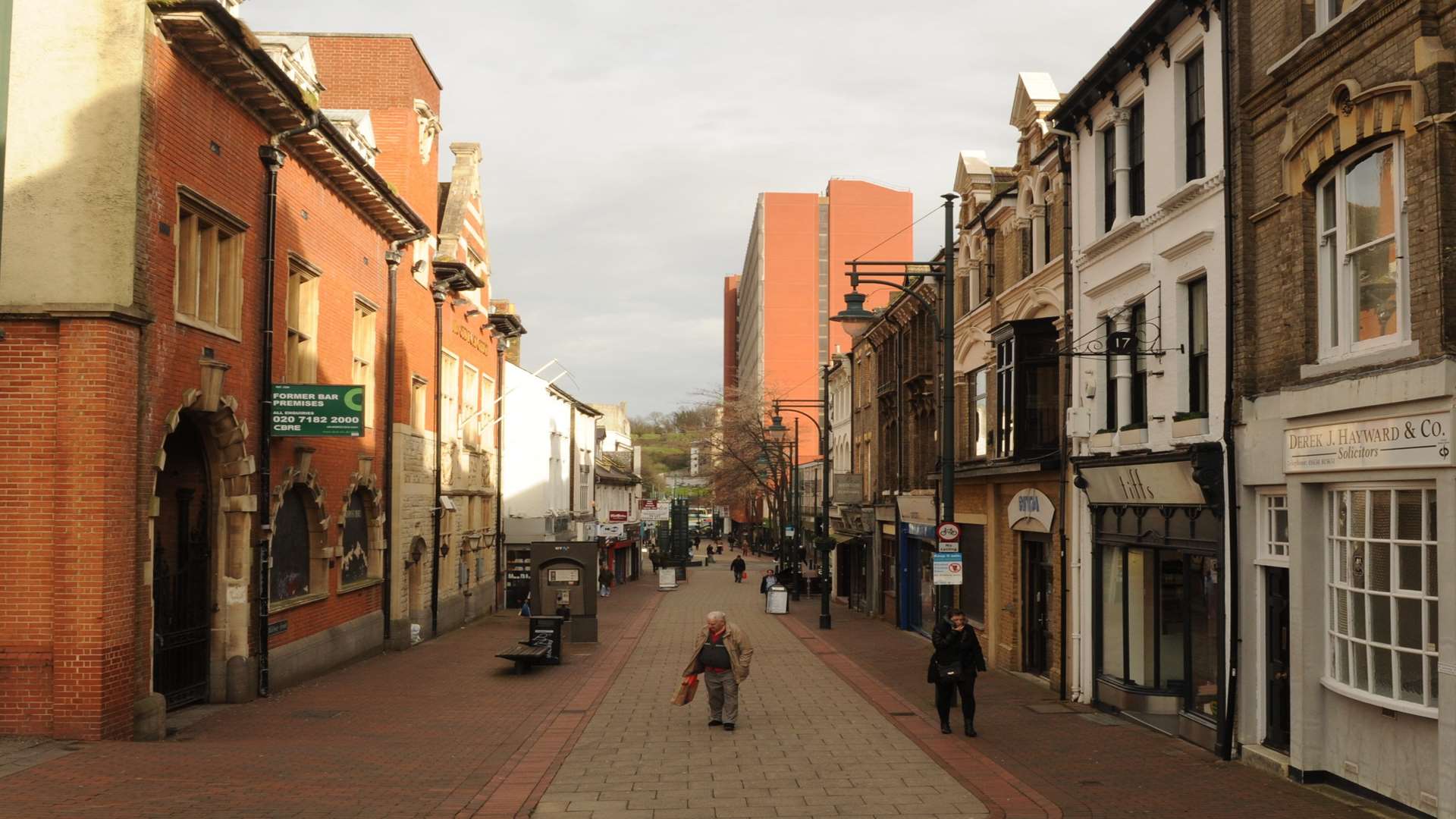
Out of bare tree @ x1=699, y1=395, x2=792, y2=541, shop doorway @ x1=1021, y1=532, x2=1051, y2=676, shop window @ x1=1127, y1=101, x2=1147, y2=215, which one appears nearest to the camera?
shop window @ x1=1127, y1=101, x2=1147, y2=215

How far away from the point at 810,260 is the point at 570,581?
255 feet

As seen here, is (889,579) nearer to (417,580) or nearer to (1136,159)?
(417,580)

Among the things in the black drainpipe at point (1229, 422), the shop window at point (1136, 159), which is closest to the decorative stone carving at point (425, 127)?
the shop window at point (1136, 159)

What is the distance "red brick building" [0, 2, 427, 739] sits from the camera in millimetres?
13320

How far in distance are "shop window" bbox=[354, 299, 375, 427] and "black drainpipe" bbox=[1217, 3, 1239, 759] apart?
16444 millimetres

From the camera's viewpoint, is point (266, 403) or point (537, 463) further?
point (537, 463)

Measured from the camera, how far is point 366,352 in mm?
24938

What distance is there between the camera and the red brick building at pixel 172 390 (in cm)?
1332

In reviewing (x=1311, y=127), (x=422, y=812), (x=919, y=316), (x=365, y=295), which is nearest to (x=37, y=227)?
(x=422, y=812)

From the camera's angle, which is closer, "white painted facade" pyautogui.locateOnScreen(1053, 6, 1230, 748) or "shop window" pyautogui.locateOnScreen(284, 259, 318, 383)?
"white painted facade" pyautogui.locateOnScreen(1053, 6, 1230, 748)

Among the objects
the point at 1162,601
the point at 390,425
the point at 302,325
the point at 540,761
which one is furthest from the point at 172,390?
the point at 1162,601

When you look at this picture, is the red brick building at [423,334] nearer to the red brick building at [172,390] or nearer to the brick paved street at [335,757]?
the red brick building at [172,390]

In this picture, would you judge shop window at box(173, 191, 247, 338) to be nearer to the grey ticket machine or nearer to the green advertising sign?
the green advertising sign

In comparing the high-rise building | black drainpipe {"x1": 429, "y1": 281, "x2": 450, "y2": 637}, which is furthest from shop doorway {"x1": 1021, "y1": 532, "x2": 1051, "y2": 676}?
the high-rise building
